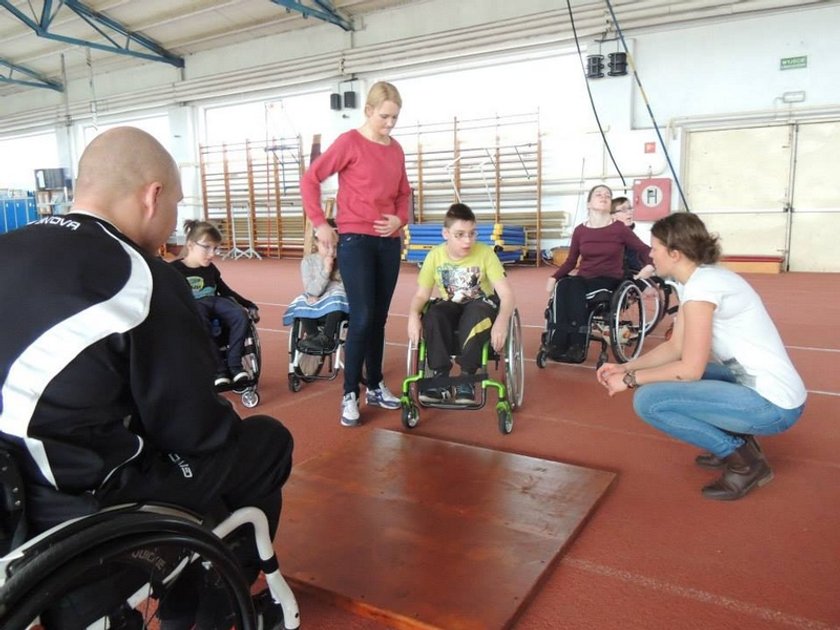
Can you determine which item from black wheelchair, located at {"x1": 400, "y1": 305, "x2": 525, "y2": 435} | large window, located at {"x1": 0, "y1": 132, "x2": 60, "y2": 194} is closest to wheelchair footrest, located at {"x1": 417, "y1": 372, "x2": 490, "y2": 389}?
black wheelchair, located at {"x1": 400, "y1": 305, "x2": 525, "y2": 435}

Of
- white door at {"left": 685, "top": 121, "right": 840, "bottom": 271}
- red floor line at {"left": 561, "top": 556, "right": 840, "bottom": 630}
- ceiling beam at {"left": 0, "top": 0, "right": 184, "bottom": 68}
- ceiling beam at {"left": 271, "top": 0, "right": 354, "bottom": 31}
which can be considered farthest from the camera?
ceiling beam at {"left": 0, "top": 0, "right": 184, "bottom": 68}

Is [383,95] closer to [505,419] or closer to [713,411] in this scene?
[505,419]

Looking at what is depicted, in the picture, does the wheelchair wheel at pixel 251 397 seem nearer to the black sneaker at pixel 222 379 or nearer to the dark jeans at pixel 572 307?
the black sneaker at pixel 222 379

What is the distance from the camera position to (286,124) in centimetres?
1141

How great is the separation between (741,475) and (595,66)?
739 centimetres

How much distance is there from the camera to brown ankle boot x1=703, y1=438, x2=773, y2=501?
6.38 ft

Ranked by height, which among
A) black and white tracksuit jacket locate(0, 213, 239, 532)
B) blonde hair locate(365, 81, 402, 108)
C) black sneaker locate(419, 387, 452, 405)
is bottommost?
black sneaker locate(419, 387, 452, 405)

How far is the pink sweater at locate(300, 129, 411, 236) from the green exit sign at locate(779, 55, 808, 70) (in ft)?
22.4

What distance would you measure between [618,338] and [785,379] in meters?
1.44

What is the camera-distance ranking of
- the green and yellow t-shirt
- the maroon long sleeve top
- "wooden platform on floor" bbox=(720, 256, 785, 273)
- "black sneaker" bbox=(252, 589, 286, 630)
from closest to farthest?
"black sneaker" bbox=(252, 589, 286, 630) → the green and yellow t-shirt → the maroon long sleeve top → "wooden platform on floor" bbox=(720, 256, 785, 273)

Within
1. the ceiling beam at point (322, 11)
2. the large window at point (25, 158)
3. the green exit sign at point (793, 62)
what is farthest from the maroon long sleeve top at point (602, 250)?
the large window at point (25, 158)

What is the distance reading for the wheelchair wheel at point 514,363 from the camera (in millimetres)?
2617

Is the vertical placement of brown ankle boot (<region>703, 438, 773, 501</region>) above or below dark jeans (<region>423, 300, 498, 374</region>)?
below

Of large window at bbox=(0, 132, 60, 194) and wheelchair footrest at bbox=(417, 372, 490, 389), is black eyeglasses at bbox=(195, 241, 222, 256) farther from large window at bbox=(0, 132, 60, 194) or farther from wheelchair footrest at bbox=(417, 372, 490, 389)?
large window at bbox=(0, 132, 60, 194)
